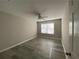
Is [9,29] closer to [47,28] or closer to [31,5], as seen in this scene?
[31,5]

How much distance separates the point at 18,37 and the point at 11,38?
79cm

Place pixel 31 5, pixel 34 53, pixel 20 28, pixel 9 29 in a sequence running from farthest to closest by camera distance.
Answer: pixel 20 28 < pixel 9 29 < pixel 34 53 < pixel 31 5

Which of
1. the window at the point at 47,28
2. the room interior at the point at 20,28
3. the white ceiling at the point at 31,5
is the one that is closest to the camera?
the white ceiling at the point at 31,5

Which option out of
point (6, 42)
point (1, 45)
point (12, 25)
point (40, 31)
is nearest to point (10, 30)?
point (12, 25)

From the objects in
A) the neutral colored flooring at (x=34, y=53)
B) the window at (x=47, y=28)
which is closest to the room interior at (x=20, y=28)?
the neutral colored flooring at (x=34, y=53)

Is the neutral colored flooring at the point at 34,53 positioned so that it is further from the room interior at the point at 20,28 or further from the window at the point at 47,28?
the window at the point at 47,28

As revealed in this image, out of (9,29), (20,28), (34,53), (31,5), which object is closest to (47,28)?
(20,28)

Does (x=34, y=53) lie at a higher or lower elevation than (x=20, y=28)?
lower

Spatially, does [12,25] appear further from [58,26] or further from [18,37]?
[58,26]

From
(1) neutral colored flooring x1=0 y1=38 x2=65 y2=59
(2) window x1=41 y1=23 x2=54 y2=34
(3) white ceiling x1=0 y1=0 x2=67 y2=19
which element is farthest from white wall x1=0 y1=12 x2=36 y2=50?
(2) window x1=41 y1=23 x2=54 y2=34

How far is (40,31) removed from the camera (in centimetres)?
869

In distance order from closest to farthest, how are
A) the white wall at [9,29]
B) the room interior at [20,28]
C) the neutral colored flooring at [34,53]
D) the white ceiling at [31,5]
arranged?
the white ceiling at [31,5], the room interior at [20,28], the neutral colored flooring at [34,53], the white wall at [9,29]

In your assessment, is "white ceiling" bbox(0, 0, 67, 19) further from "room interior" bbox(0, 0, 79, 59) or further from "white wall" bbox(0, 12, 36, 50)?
"white wall" bbox(0, 12, 36, 50)

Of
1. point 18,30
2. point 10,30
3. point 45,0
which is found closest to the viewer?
point 45,0
